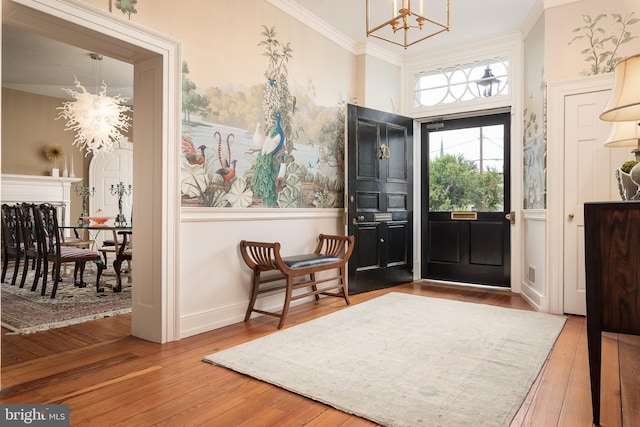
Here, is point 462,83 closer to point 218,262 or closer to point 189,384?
point 218,262

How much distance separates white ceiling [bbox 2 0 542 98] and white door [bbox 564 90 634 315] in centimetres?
116

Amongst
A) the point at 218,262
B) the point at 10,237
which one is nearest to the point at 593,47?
the point at 218,262

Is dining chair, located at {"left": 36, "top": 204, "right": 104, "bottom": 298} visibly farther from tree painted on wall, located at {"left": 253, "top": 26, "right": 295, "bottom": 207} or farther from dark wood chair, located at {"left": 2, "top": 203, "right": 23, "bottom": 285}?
tree painted on wall, located at {"left": 253, "top": 26, "right": 295, "bottom": 207}

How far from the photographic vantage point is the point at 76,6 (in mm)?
2311

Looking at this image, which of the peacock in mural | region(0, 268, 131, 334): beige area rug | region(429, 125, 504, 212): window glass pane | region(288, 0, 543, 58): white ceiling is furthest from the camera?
region(429, 125, 504, 212): window glass pane

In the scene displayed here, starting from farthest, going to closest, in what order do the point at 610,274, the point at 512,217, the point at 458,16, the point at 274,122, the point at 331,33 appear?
1. the point at 512,217
2. the point at 331,33
3. the point at 458,16
4. the point at 274,122
5. the point at 610,274

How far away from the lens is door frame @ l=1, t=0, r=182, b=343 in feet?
9.20

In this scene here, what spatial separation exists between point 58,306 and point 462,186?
4609mm

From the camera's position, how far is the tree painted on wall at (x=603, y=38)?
345 centimetres

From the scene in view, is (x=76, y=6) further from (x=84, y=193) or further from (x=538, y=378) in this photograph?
(x=84, y=193)

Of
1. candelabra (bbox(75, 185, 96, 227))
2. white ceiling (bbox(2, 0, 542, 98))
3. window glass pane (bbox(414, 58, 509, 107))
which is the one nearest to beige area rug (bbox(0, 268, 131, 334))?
candelabra (bbox(75, 185, 96, 227))

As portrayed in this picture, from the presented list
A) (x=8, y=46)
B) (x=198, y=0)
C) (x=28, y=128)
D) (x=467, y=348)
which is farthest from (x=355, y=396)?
(x=28, y=128)

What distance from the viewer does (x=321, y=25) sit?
4.28m

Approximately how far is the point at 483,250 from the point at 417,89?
2226 mm
